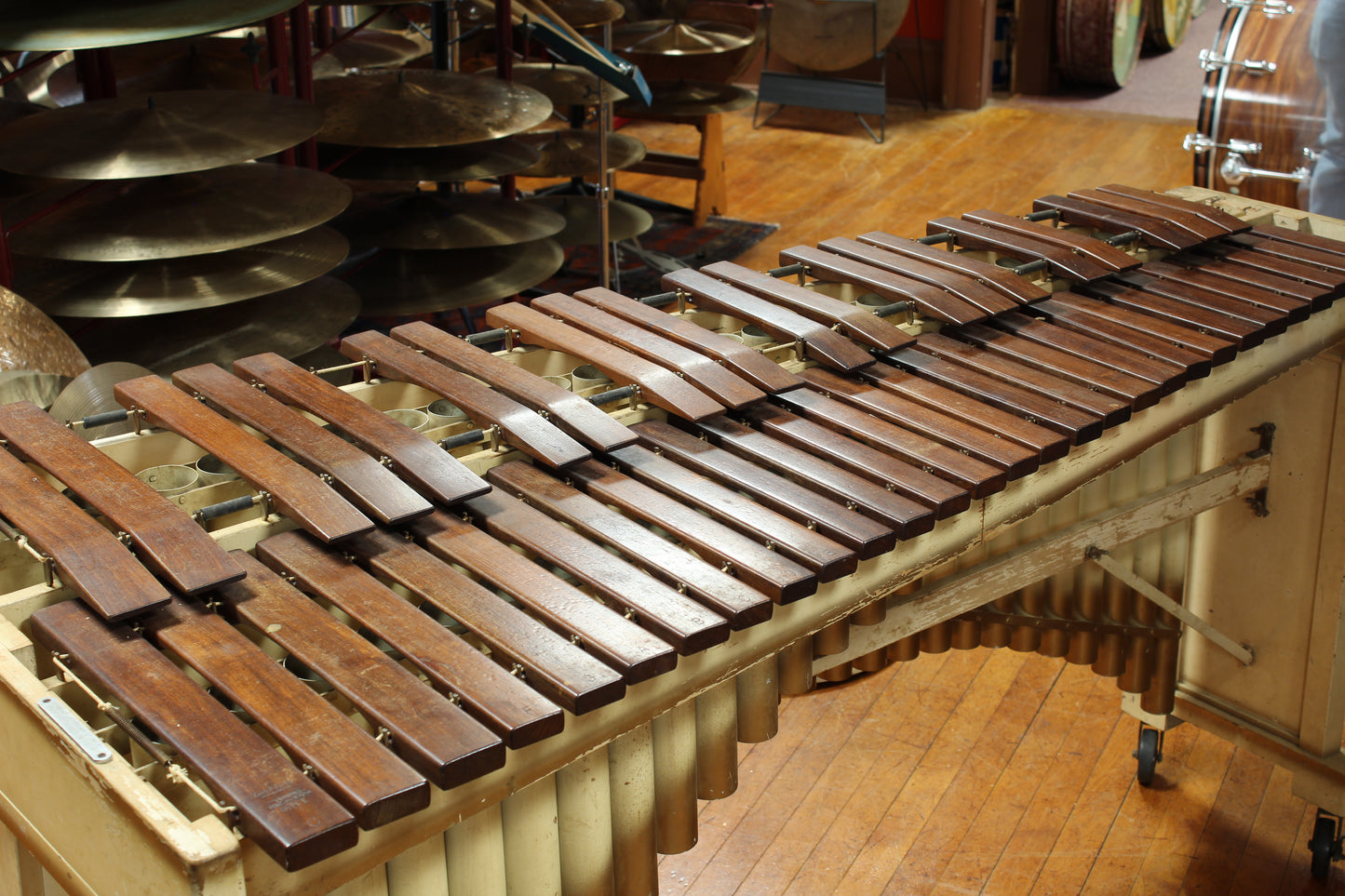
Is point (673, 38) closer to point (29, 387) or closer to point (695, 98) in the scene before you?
point (695, 98)

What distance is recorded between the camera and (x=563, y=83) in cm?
521

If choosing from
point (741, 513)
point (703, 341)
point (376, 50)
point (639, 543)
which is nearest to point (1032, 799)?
point (703, 341)

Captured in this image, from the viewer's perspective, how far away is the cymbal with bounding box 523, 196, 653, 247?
5.18 meters

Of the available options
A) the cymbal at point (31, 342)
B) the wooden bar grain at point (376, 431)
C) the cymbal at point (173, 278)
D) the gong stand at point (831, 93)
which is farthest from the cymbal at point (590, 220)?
the wooden bar grain at point (376, 431)

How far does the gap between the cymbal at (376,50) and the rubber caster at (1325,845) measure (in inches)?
160

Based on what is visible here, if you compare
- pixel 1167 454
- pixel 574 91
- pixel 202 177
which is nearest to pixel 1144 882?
pixel 1167 454

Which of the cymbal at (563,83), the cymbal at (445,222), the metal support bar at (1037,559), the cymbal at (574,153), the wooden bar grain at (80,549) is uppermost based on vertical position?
the cymbal at (563,83)

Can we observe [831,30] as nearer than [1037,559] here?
No

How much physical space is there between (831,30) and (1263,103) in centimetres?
375

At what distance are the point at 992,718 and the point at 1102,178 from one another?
4.05 metres

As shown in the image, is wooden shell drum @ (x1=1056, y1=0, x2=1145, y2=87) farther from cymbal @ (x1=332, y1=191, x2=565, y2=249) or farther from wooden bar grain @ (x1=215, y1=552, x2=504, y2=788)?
wooden bar grain @ (x1=215, y1=552, x2=504, y2=788)

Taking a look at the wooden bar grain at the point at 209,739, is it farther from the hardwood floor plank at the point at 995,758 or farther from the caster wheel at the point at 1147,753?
the caster wheel at the point at 1147,753

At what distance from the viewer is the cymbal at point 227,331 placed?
3605mm

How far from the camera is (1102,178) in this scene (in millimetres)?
6598
